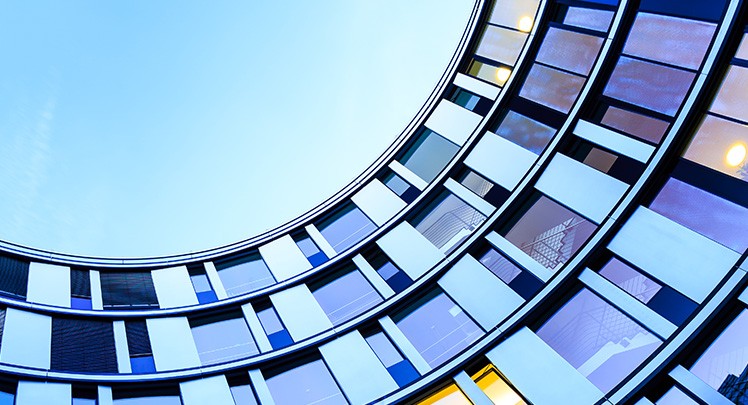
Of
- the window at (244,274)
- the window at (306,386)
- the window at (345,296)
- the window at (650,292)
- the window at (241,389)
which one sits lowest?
the window at (650,292)

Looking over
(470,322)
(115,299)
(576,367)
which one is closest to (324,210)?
(115,299)

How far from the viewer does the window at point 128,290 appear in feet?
74.4

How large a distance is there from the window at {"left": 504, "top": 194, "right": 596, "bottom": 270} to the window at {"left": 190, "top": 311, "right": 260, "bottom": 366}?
33.2 feet

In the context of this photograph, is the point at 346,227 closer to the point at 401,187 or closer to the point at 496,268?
the point at 401,187

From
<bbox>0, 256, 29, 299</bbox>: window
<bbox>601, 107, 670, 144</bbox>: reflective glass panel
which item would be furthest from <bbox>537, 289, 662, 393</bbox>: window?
<bbox>0, 256, 29, 299</bbox>: window

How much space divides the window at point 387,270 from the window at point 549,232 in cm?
427

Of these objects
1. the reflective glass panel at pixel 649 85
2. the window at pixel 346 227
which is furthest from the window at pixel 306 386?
the reflective glass panel at pixel 649 85

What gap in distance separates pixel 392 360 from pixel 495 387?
4.01 meters

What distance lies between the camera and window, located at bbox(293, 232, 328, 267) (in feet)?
79.1

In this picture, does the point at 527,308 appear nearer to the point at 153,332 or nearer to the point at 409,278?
the point at 409,278

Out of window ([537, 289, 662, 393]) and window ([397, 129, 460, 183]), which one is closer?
window ([537, 289, 662, 393])

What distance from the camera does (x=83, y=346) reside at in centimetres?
1939

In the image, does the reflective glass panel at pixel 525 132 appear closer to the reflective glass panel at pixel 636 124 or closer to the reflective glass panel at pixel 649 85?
the reflective glass panel at pixel 636 124

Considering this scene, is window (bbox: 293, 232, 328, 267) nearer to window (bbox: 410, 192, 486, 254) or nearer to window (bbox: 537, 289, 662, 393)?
window (bbox: 410, 192, 486, 254)
